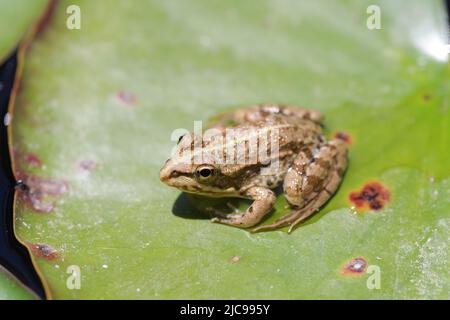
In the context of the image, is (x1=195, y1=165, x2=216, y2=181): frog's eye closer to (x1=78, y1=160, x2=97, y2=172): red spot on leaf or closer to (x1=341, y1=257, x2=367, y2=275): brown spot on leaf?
(x1=78, y1=160, x2=97, y2=172): red spot on leaf

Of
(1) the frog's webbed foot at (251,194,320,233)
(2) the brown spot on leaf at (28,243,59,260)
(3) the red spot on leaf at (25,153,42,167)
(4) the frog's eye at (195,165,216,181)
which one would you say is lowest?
(2) the brown spot on leaf at (28,243,59,260)

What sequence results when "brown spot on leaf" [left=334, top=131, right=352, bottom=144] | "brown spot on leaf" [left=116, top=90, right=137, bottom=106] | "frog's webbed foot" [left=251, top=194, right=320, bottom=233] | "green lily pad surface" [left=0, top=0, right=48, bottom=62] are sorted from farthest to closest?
"green lily pad surface" [left=0, top=0, right=48, bottom=62] → "brown spot on leaf" [left=116, top=90, right=137, bottom=106] → "brown spot on leaf" [left=334, top=131, right=352, bottom=144] → "frog's webbed foot" [left=251, top=194, right=320, bottom=233]

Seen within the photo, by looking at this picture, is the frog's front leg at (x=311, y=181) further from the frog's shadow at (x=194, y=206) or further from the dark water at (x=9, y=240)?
the dark water at (x=9, y=240)

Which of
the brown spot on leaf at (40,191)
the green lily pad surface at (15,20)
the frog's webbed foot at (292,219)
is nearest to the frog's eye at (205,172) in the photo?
the frog's webbed foot at (292,219)

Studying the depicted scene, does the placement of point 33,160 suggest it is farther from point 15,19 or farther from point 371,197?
point 371,197

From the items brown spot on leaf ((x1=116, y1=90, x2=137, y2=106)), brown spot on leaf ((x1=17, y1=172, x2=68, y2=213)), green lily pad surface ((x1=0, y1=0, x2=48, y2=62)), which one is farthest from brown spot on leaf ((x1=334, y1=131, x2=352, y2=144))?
green lily pad surface ((x1=0, y1=0, x2=48, y2=62))
